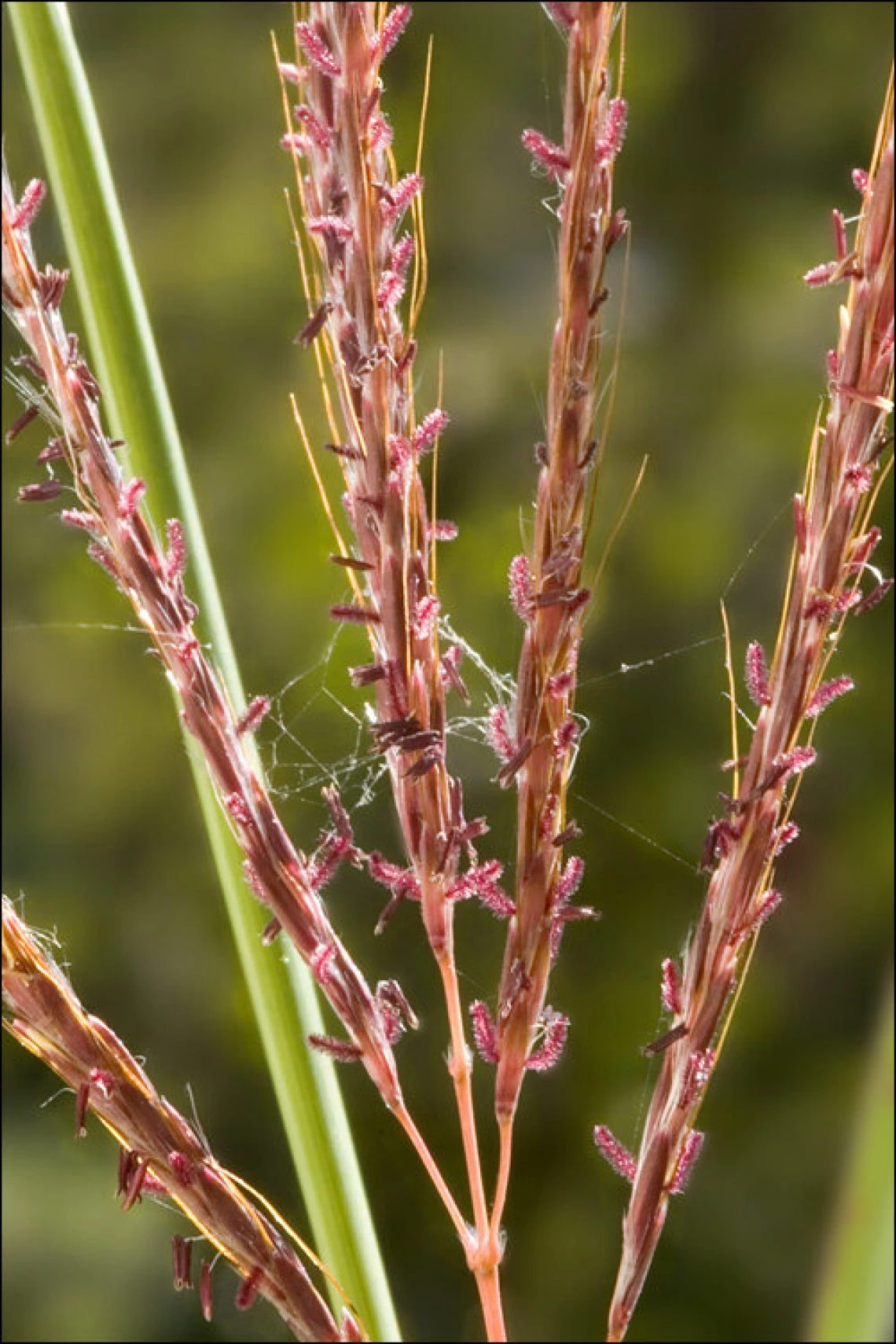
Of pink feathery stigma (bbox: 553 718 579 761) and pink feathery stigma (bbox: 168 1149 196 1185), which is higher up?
pink feathery stigma (bbox: 553 718 579 761)

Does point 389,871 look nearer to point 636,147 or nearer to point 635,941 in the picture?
point 635,941

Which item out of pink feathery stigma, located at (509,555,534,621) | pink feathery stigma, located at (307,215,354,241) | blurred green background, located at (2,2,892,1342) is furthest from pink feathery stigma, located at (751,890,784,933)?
blurred green background, located at (2,2,892,1342)

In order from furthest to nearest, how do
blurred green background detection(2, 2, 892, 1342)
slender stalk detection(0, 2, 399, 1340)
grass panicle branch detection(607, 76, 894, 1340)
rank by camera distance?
blurred green background detection(2, 2, 892, 1342) < slender stalk detection(0, 2, 399, 1340) < grass panicle branch detection(607, 76, 894, 1340)

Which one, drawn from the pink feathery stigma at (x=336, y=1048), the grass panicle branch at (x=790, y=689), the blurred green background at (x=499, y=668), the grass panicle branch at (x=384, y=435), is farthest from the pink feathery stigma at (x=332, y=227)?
the blurred green background at (x=499, y=668)

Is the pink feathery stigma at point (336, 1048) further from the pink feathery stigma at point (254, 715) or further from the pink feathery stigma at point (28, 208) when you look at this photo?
the pink feathery stigma at point (28, 208)

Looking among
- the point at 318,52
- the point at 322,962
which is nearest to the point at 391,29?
the point at 318,52

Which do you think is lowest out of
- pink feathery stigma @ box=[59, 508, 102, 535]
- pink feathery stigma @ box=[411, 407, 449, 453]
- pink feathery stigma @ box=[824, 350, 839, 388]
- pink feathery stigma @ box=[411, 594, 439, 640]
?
pink feathery stigma @ box=[411, 594, 439, 640]

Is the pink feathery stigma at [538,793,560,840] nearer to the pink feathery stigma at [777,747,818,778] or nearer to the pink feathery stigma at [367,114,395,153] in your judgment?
the pink feathery stigma at [777,747,818,778]

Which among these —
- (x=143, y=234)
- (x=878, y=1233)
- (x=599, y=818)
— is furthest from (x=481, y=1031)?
(x=143, y=234)
